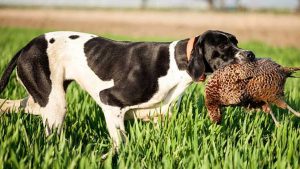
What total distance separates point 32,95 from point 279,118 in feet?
9.24

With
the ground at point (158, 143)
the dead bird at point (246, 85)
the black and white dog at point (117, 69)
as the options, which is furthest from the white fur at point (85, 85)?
the dead bird at point (246, 85)

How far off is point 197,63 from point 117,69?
2.79 feet

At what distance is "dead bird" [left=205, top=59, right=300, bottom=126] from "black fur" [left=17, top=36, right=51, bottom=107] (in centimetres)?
168

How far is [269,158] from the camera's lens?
10.2 ft

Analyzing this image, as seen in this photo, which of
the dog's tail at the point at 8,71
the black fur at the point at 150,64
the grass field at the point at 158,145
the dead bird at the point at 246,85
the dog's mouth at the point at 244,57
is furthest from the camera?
the dog's tail at the point at 8,71

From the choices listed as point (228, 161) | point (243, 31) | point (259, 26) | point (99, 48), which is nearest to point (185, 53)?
point (99, 48)

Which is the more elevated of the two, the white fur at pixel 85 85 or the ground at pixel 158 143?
the white fur at pixel 85 85

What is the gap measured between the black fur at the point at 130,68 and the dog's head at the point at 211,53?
31 cm

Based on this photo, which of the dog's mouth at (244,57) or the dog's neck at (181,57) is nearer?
the dog's mouth at (244,57)

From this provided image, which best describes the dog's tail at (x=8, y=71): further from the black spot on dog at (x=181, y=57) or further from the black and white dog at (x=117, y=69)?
the black spot on dog at (x=181, y=57)

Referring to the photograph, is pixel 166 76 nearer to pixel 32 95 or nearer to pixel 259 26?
pixel 32 95

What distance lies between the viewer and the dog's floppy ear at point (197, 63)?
3.51m

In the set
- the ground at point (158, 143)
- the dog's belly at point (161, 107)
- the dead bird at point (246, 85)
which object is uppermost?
the dead bird at point (246, 85)

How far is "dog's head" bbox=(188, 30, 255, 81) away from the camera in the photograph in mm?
3531
